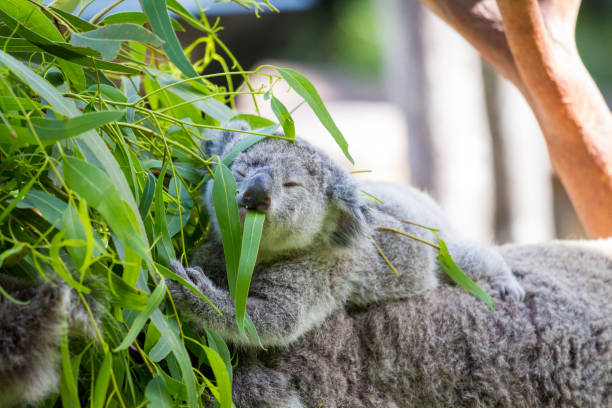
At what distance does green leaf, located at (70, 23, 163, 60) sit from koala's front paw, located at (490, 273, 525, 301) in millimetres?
1426

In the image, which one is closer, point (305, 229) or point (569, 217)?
point (305, 229)

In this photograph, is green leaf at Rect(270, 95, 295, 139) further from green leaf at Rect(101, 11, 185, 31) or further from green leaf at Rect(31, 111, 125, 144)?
green leaf at Rect(31, 111, 125, 144)

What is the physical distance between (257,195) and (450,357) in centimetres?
81

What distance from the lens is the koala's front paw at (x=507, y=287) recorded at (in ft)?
6.95

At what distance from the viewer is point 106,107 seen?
1.50m

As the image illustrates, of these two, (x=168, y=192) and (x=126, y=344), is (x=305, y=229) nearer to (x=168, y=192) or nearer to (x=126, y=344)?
(x=168, y=192)

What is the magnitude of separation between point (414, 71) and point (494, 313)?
383cm

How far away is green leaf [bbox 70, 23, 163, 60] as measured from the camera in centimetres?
130

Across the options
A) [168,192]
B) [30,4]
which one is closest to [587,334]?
[168,192]

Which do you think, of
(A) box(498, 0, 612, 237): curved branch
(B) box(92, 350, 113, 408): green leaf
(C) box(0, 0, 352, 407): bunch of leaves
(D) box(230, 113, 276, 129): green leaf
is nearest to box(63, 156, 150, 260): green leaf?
(C) box(0, 0, 352, 407): bunch of leaves

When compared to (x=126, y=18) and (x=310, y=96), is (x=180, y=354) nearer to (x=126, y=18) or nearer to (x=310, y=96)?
(x=310, y=96)

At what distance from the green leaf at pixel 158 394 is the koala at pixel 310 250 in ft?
0.92

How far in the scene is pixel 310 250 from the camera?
1.99 m

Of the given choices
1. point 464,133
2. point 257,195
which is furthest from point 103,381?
point 464,133
